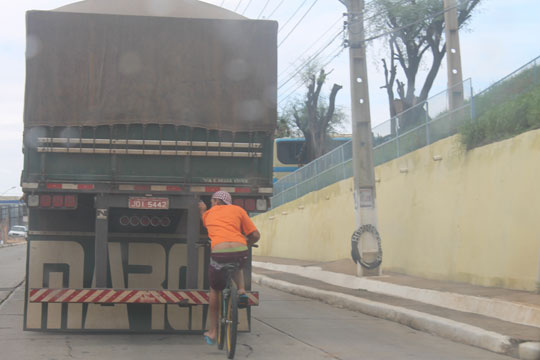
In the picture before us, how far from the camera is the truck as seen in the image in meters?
8.65

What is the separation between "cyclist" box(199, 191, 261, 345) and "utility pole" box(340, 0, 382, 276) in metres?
10.1

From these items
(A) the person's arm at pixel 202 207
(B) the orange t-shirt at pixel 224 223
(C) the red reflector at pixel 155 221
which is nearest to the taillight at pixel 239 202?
(A) the person's arm at pixel 202 207

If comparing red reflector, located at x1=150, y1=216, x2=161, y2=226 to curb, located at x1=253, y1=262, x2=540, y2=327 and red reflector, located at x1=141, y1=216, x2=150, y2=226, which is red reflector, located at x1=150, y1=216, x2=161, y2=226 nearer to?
red reflector, located at x1=141, y1=216, x2=150, y2=226

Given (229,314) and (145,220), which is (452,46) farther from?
(229,314)

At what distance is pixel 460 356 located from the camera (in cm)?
855

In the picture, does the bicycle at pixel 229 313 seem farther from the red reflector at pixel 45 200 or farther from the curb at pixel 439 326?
the curb at pixel 439 326

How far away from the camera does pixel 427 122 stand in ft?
62.9

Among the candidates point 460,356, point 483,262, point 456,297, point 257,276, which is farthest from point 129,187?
point 257,276

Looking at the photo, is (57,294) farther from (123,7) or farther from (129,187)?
(123,7)

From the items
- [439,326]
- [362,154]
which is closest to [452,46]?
[362,154]

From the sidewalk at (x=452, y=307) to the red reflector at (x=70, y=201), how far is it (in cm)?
501

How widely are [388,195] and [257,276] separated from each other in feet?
15.5

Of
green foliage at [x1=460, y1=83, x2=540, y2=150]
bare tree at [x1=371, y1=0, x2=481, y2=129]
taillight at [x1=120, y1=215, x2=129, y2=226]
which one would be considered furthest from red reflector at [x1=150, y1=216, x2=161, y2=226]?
bare tree at [x1=371, y1=0, x2=481, y2=129]

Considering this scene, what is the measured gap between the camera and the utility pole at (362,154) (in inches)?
715
